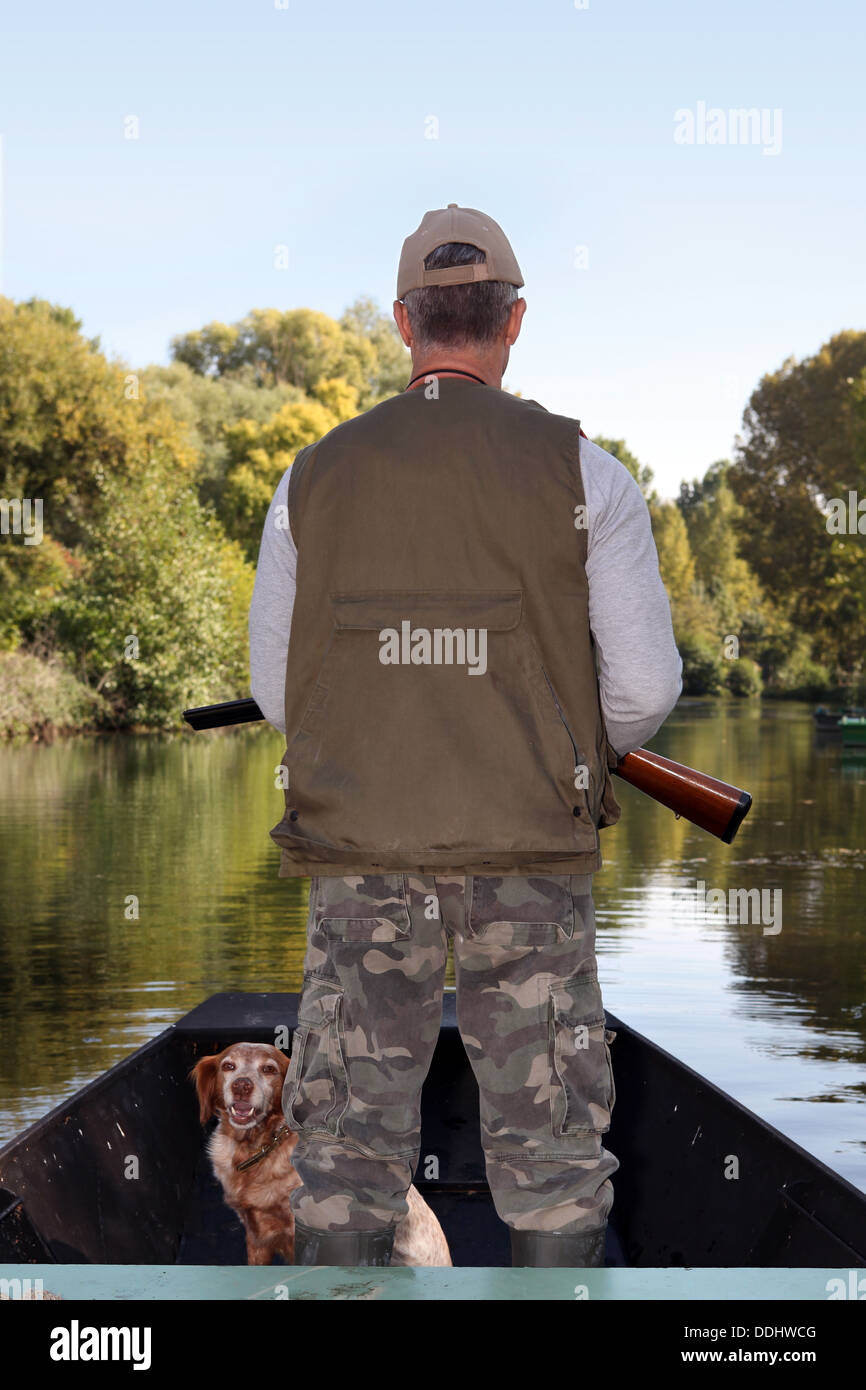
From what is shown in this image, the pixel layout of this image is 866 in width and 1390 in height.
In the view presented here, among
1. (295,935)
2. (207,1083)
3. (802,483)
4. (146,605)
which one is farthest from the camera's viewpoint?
(802,483)

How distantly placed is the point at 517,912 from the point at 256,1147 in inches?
84.3

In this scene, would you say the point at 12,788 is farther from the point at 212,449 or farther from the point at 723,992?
the point at 212,449

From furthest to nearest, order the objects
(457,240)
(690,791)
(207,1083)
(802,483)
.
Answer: (802,483), (207,1083), (690,791), (457,240)

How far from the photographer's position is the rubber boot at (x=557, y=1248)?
248cm

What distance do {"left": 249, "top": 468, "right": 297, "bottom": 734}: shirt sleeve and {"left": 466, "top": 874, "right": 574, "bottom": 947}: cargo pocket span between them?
48cm

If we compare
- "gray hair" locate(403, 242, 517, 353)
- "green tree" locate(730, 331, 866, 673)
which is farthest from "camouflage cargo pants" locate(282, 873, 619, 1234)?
"green tree" locate(730, 331, 866, 673)

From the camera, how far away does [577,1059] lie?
244 centimetres

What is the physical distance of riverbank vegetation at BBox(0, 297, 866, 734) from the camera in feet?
119

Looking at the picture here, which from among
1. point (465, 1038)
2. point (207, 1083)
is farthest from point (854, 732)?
point (465, 1038)

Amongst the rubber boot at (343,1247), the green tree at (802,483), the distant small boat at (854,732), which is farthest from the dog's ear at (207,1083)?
the green tree at (802,483)

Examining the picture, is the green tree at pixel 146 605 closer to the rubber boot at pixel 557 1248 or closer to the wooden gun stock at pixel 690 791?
the wooden gun stock at pixel 690 791

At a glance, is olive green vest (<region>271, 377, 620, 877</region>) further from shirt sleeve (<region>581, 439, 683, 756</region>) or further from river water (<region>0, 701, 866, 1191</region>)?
river water (<region>0, 701, 866, 1191</region>)

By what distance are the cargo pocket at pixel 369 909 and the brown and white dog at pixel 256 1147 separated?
6.01 ft

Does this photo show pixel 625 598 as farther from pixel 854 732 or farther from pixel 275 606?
pixel 854 732
